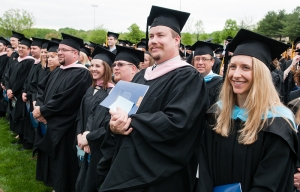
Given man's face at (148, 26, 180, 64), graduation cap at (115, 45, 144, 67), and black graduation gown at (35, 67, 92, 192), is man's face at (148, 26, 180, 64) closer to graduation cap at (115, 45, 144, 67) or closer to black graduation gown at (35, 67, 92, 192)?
graduation cap at (115, 45, 144, 67)

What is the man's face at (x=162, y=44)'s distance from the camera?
105 inches

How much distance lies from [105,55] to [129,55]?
42cm

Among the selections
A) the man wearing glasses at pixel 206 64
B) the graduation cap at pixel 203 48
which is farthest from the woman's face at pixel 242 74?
the graduation cap at pixel 203 48

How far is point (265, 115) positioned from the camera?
6.59 ft

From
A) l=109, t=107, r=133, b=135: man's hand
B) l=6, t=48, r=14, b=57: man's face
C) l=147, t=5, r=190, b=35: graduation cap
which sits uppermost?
l=147, t=5, r=190, b=35: graduation cap

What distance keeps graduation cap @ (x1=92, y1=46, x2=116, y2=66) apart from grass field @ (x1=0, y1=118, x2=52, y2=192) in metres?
2.43

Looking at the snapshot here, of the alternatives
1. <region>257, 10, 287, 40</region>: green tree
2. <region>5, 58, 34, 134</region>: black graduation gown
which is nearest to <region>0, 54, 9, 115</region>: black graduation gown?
<region>5, 58, 34, 134</region>: black graduation gown

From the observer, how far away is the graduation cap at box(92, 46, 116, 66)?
4.04 metres

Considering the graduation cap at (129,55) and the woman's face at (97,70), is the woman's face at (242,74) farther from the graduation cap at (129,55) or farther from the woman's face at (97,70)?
the woman's face at (97,70)

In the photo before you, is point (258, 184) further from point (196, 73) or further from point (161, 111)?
point (196, 73)

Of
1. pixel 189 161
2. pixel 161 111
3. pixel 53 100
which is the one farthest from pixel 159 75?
pixel 53 100

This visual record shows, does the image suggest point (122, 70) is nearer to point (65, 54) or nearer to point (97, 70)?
point (97, 70)

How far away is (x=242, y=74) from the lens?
2115 millimetres

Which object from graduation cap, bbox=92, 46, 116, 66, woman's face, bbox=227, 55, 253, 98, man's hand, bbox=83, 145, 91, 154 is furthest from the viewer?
graduation cap, bbox=92, 46, 116, 66
